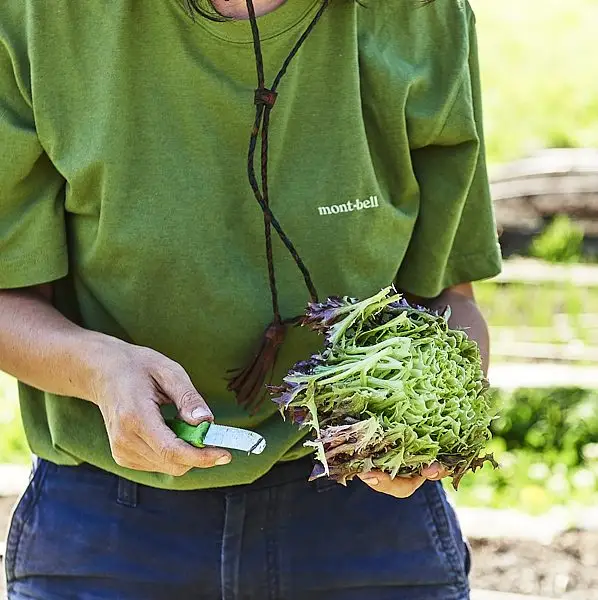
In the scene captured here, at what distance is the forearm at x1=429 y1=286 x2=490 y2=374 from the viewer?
2.06 meters

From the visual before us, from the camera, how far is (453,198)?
2010mm

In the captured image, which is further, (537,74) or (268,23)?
(537,74)

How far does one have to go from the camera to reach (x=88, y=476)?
1943 mm

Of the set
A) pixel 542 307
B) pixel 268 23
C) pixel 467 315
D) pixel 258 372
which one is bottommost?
pixel 542 307

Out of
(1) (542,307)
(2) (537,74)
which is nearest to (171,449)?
(1) (542,307)

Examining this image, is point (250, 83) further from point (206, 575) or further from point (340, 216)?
point (206, 575)

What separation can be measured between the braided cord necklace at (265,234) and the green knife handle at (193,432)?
9.8 inches

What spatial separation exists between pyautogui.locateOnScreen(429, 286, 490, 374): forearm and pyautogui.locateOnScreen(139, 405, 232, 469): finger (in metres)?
0.63

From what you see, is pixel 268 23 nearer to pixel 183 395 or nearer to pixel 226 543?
pixel 183 395

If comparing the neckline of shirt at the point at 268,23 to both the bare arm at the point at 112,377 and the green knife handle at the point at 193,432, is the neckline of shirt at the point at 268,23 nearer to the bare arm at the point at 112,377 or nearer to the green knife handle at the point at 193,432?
the bare arm at the point at 112,377

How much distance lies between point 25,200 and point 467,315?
0.82m

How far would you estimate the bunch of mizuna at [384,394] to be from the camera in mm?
1625

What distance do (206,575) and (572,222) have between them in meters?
4.30

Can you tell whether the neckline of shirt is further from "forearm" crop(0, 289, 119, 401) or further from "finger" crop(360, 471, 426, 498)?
"finger" crop(360, 471, 426, 498)
